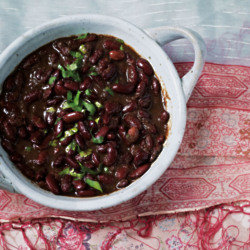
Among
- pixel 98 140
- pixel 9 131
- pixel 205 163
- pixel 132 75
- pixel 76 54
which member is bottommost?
pixel 205 163

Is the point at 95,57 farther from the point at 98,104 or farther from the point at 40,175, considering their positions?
the point at 40,175

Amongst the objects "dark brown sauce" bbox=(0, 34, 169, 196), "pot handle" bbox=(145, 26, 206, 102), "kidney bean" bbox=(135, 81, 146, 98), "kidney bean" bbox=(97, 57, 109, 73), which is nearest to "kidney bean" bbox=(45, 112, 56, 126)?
"dark brown sauce" bbox=(0, 34, 169, 196)

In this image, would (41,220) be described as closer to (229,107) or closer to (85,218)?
(85,218)

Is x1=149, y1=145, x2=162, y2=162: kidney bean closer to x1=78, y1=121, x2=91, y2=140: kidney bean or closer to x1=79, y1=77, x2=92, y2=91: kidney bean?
x1=78, y1=121, x2=91, y2=140: kidney bean

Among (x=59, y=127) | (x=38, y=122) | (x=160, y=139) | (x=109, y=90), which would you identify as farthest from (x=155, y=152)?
(x=38, y=122)

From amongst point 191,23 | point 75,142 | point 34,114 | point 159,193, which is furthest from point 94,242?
point 191,23

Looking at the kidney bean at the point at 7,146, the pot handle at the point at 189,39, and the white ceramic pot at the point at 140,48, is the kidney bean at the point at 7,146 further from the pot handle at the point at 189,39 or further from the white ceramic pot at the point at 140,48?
the pot handle at the point at 189,39
